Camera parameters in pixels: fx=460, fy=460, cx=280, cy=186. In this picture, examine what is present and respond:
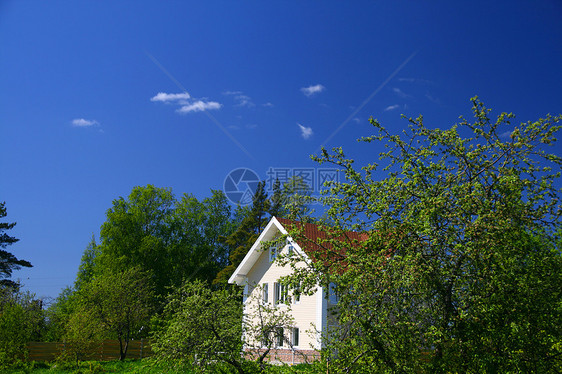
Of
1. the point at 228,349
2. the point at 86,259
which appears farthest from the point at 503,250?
the point at 86,259

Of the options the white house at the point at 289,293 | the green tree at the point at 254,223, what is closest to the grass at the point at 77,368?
the white house at the point at 289,293

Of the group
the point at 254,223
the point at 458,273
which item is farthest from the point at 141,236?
the point at 458,273

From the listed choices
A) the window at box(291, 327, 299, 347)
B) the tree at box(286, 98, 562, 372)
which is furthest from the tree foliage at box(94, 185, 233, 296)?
the tree at box(286, 98, 562, 372)

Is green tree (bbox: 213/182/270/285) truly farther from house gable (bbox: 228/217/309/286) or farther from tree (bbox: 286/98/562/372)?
tree (bbox: 286/98/562/372)

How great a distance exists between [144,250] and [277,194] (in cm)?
1510

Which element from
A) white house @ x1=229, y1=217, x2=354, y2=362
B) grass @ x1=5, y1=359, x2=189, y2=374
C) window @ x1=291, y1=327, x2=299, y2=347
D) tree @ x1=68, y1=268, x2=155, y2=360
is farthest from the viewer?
tree @ x1=68, y1=268, x2=155, y2=360

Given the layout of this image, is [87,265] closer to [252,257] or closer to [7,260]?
[7,260]

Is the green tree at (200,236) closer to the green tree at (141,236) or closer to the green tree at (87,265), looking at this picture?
the green tree at (141,236)

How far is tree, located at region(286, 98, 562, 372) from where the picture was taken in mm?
7273

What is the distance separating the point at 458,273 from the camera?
7512 mm

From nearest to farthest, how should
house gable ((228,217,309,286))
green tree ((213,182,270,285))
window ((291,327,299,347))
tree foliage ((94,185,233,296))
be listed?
window ((291,327,299,347)) → house gable ((228,217,309,286)) → green tree ((213,182,270,285)) → tree foliage ((94,185,233,296))

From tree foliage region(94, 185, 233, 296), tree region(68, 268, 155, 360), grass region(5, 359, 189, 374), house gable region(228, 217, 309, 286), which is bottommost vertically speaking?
grass region(5, 359, 189, 374)

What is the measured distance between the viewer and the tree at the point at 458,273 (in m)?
7.27

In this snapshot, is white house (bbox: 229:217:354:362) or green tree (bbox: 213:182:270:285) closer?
white house (bbox: 229:217:354:362)
